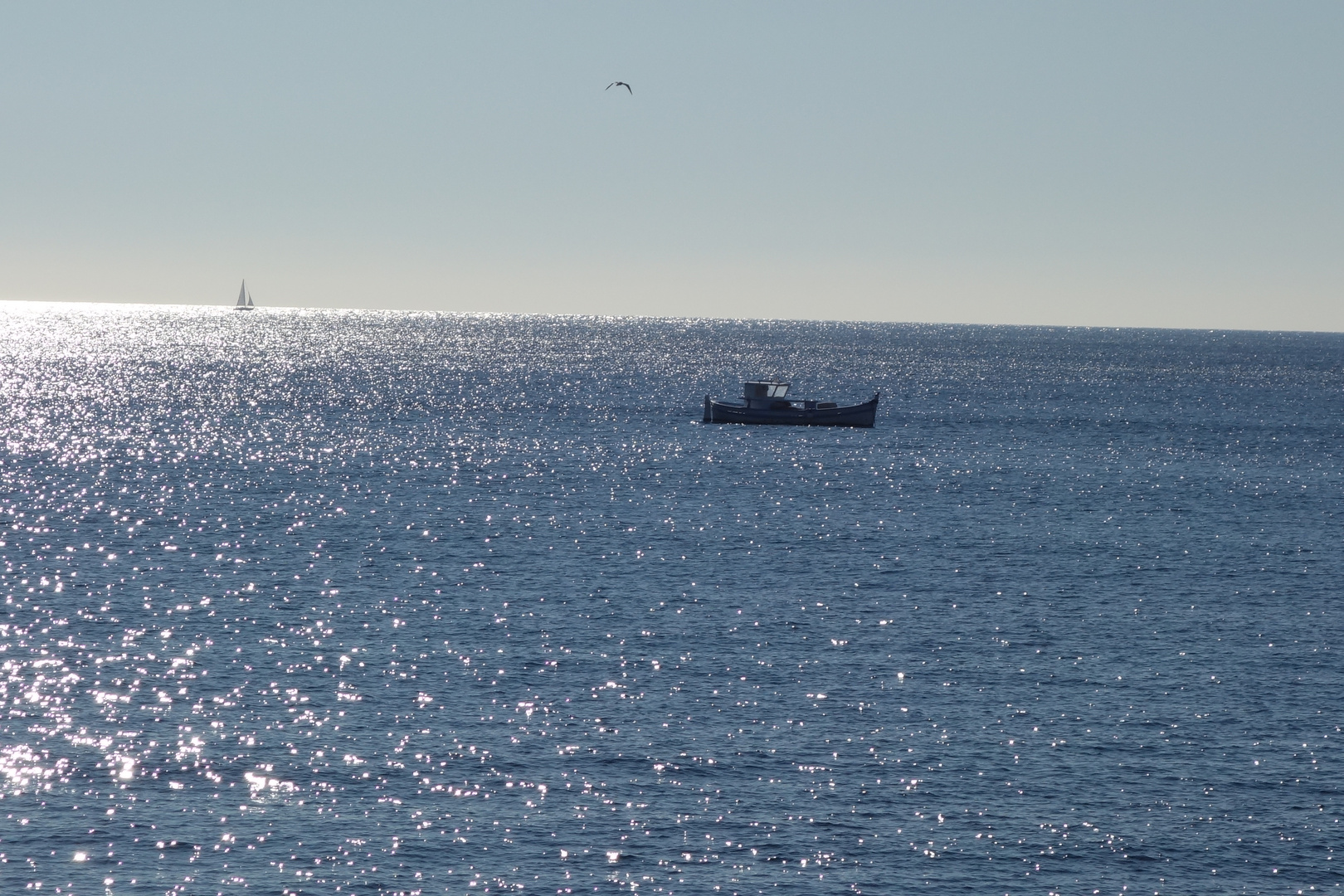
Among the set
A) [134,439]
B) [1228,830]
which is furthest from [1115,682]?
[134,439]

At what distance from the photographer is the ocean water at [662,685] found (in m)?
36.5

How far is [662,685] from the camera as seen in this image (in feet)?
168

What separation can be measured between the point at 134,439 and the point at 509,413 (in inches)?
1825

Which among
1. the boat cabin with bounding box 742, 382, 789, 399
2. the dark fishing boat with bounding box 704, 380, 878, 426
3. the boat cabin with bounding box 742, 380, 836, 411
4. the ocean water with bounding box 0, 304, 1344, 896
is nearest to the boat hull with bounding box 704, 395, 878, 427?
the dark fishing boat with bounding box 704, 380, 878, 426

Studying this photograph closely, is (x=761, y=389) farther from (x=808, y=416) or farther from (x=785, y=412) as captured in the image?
(x=808, y=416)

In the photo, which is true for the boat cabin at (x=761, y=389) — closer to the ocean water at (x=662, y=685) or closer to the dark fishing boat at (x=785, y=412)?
the dark fishing boat at (x=785, y=412)

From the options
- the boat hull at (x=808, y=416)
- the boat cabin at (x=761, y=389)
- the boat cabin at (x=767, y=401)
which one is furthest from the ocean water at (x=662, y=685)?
the boat cabin at (x=761, y=389)

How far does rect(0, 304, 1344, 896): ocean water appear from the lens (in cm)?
3647

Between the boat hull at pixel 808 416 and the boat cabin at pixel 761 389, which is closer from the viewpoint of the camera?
the boat hull at pixel 808 416

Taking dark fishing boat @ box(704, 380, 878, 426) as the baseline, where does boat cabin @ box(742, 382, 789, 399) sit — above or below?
above

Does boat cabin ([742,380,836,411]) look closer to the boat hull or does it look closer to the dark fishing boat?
the dark fishing boat

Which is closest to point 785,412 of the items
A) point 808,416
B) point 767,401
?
point 767,401

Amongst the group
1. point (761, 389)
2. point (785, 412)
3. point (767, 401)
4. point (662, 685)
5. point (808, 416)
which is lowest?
point (662, 685)

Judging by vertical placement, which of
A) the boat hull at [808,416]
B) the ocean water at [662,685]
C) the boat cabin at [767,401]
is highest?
the boat cabin at [767,401]
